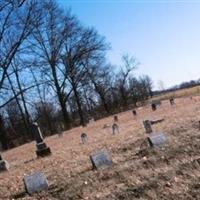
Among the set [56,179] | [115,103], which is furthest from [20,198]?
[115,103]

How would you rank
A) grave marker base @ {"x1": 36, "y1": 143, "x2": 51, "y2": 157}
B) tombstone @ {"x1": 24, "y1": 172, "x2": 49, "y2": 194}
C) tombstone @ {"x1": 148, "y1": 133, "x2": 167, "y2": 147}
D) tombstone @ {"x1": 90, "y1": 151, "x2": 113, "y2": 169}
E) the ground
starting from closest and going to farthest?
the ground, tombstone @ {"x1": 24, "y1": 172, "x2": 49, "y2": 194}, tombstone @ {"x1": 90, "y1": 151, "x2": 113, "y2": 169}, tombstone @ {"x1": 148, "y1": 133, "x2": 167, "y2": 147}, grave marker base @ {"x1": 36, "y1": 143, "x2": 51, "y2": 157}

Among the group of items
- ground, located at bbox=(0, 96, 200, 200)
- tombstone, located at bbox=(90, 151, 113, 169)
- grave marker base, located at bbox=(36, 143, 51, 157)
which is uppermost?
grave marker base, located at bbox=(36, 143, 51, 157)

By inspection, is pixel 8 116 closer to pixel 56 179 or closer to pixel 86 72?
pixel 86 72

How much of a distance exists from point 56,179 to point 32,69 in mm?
17975

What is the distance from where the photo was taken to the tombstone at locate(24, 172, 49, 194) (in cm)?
1044

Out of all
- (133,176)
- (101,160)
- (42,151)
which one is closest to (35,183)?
(101,160)

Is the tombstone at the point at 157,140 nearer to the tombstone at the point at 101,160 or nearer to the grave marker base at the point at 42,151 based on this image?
the tombstone at the point at 101,160

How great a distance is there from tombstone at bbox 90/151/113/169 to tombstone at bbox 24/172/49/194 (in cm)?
137

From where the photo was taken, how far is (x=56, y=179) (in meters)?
11.3

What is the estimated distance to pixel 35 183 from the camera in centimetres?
1051

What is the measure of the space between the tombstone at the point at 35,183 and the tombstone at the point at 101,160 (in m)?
1.37

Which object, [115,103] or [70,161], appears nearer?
[70,161]

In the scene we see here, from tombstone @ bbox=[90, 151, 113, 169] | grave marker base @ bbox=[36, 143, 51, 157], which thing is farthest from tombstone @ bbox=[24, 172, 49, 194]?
grave marker base @ bbox=[36, 143, 51, 157]

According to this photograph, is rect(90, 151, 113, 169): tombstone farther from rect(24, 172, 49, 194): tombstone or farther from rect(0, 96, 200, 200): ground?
rect(24, 172, 49, 194): tombstone
